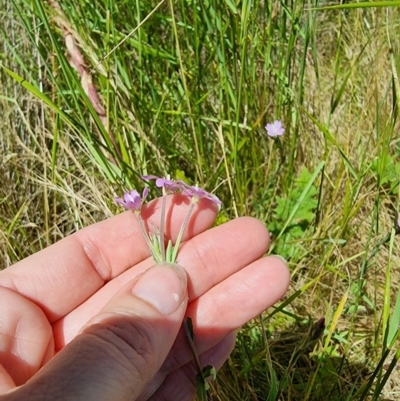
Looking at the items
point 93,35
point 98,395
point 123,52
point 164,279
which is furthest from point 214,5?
point 98,395

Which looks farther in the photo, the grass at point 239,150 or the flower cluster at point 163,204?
the grass at point 239,150

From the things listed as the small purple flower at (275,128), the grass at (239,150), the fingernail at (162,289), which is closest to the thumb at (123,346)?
the fingernail at (162,289)

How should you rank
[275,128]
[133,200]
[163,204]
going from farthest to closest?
[275,128] → [133,200] → [163,204]

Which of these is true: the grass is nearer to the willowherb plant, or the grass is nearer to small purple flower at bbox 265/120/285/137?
small purple flower at bbox 265/120/285/137

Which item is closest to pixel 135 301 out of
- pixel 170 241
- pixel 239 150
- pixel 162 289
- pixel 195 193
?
pixel 162 289

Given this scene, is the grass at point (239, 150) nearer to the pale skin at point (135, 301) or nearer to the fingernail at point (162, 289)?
the pale skin at point (135, 301)

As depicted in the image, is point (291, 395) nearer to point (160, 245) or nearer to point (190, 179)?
point (160, 245)

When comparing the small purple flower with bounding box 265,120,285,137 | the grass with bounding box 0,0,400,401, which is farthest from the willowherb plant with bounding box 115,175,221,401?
the small purple flower with bounding box 265,120,285,137

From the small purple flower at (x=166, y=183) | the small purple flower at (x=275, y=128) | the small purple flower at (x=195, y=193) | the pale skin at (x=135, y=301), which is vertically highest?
the small purple flower at (x=166, y=183)

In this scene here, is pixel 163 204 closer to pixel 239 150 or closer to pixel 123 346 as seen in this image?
pixel 123 346
